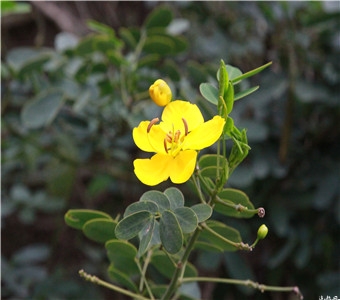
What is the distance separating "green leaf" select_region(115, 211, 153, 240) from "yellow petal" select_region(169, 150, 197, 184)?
51 mm

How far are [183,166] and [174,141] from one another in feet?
0.10

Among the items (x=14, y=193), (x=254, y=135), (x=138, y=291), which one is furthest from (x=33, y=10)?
(x=138, y=291)

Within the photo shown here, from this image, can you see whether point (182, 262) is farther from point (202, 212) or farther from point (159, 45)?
point (159, 45)

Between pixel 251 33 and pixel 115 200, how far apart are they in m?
0.52

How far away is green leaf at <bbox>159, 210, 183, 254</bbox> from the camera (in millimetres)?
488

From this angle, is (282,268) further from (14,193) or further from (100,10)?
(100,10)

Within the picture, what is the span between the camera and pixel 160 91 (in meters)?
0.52

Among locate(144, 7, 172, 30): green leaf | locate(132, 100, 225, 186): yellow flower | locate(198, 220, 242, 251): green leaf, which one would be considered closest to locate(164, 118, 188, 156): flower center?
locate(132, 100, 225, 186): yellow flower

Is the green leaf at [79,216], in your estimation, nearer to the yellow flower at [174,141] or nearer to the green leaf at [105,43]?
the yellow flower at [174,141]

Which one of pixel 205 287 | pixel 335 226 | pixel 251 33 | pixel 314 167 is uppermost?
pixel 251 33

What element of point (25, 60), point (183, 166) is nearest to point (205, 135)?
point (183, 166)

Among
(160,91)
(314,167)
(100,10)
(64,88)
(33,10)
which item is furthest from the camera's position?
(100,10)

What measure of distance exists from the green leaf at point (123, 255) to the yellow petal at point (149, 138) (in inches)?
4.5

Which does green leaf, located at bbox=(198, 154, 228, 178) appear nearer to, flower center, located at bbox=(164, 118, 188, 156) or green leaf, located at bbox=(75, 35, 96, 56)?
flower center, located at bbox=(164, 118, 188, 156)
